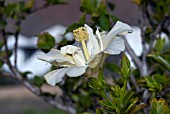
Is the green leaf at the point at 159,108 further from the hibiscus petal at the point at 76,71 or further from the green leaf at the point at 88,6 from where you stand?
the green leaf at the point at 88,6

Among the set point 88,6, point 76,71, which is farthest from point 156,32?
point 76,71

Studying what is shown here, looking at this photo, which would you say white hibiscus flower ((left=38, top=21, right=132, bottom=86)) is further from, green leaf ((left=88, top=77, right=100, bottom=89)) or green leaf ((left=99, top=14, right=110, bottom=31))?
green leaf ((left=99, top=14, right=110, bottom=31))

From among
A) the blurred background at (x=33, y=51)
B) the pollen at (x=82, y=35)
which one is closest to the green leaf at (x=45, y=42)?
the pollen at (x=82, y=35)

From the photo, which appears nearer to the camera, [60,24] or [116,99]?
[116,99]

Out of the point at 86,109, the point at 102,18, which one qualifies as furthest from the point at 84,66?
the point at 86,109

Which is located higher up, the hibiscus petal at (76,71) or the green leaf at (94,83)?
the hibiscus petal at (76,71)

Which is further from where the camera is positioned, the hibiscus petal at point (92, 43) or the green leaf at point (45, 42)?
the green leaf at point (45, 42)

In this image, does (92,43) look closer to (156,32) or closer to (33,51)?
(156,32)

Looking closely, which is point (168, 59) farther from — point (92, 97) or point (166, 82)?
point (92, 97)

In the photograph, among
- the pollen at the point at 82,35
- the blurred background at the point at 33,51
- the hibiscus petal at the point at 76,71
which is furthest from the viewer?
the blurred background at the point at 33,51
